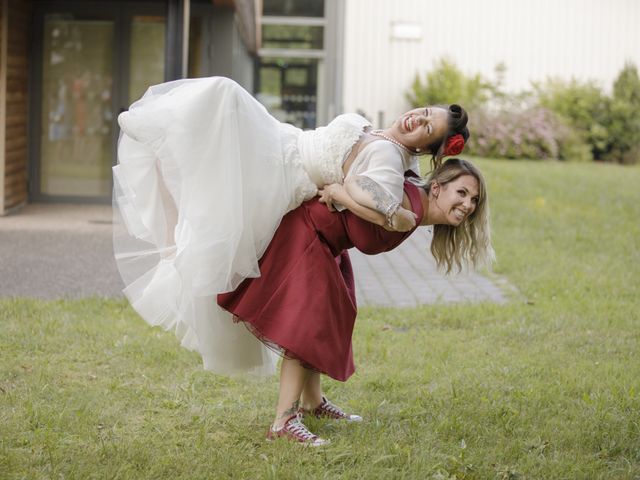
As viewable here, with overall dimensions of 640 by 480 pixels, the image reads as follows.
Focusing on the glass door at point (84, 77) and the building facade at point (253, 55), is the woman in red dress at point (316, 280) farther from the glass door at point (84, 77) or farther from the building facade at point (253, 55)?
the glass door at point (84, 77)

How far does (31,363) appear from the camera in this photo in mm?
5664

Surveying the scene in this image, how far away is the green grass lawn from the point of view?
4.21 metres

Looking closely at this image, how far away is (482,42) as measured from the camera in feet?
93.5

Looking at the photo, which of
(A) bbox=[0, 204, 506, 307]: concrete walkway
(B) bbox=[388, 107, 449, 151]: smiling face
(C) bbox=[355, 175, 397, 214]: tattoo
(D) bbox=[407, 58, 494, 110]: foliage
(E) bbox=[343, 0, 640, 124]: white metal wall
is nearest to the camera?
(C) bbox=[355, 175, 397, 214]: tattoo

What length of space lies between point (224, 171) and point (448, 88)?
22.8 metres

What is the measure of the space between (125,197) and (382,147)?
46.6 inches

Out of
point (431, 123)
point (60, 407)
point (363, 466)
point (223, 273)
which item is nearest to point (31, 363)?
point (60, 407)

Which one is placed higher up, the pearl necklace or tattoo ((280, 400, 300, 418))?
the pearl necklace

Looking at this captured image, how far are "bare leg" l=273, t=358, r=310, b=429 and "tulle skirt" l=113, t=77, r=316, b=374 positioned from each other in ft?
0.93

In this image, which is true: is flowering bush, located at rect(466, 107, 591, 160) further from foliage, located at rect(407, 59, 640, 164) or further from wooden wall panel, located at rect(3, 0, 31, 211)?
wooden wall panel, located at rect(3, 0, 31, 211)

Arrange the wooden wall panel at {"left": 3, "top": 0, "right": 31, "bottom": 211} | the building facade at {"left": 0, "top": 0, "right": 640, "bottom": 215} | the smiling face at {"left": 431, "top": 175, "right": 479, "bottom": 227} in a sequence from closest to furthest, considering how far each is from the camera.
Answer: the smiling face at {"left": 431, "top": 175, "right": 479, "bottom": 227}
the wooden wall panel at {"left": 3, "top": 0, "right": 31, "bottom": 211}
the building facade at {"left": 0, "top": 0, "right": 640, "bottom": 215}

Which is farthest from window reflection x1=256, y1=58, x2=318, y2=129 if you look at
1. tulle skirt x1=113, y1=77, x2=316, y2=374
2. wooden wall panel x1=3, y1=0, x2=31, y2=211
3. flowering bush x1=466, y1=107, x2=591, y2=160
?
tulle skirt x1=113, y1=77, x2=316, y2=374

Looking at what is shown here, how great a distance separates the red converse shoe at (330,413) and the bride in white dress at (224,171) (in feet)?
2.13

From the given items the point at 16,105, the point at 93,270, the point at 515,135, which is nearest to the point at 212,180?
the point at 93,270
